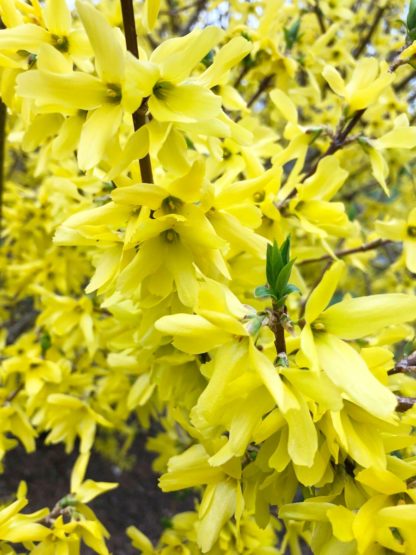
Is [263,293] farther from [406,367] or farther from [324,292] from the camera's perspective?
[406,367]

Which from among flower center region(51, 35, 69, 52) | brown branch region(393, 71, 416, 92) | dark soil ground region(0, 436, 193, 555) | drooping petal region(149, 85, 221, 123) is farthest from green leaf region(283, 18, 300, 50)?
dark soil ground region(0, 436, 193, 555)

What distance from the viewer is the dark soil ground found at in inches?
155

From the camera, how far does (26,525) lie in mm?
1166

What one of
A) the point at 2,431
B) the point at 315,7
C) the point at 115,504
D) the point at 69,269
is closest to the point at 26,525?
the point at 2,431

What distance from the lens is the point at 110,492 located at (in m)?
4.38

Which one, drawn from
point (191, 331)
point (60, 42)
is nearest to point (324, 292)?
point (191, 331)

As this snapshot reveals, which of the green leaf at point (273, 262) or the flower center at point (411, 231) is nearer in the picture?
the green leaf at point (273, 262)

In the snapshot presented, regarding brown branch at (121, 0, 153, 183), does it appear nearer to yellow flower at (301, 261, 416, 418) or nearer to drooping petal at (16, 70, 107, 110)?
drooping petal at (16, 70, 107, 110)

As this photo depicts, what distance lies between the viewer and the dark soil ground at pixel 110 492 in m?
3.95

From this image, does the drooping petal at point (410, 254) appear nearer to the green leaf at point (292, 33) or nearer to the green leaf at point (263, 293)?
the green leaf at point (263, 293)

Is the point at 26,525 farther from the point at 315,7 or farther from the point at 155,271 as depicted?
the point at 315,7

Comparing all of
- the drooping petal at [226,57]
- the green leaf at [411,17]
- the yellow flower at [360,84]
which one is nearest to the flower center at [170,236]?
the drooping petal at [226,57]

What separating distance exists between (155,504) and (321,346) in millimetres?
4066

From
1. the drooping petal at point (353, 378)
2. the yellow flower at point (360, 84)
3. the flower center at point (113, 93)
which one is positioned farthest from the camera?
the yellow flower at point (360, 84)
